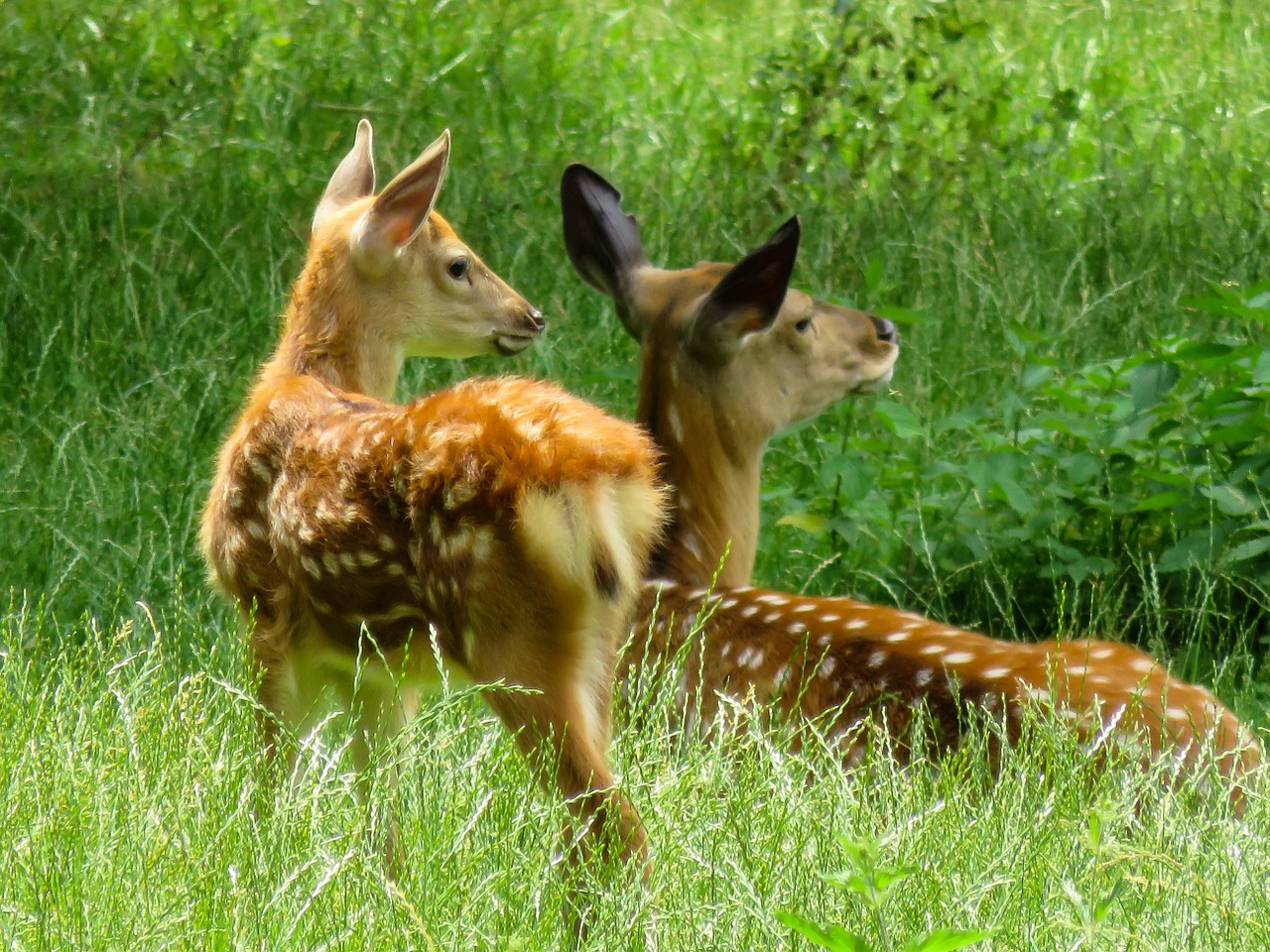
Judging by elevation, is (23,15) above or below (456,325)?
above

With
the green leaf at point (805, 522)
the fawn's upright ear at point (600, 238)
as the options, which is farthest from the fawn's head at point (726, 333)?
the green leaf at point (805, 522)

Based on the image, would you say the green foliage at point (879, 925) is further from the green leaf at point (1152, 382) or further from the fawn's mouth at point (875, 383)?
the fawn's mouth at point (875, 383)

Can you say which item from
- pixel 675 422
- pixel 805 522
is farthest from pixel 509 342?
pixel 805 522

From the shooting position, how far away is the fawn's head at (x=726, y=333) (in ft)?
17.0

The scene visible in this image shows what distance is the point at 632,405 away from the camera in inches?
253

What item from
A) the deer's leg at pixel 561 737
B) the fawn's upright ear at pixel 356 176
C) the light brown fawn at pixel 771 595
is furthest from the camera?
the fawn's upright ear at pixel 356 176

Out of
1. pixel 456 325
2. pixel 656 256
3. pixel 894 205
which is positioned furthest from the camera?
pixel 894 205

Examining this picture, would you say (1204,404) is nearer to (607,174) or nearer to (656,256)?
(656,256)

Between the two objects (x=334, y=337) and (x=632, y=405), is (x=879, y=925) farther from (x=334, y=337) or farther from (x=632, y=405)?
(x=632, y=405)

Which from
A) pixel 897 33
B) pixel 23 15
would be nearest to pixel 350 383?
pixel 23 15

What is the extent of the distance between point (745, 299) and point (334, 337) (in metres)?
1.25

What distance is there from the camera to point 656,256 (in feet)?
24.3

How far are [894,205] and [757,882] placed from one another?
541 centimetres

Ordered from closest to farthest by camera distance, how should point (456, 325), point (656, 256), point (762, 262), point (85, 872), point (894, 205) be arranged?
1. point (85, 872)
2. point (456, 325)
3. point (762, 262)
4. point (656, 256)
5. point (894, 205)
